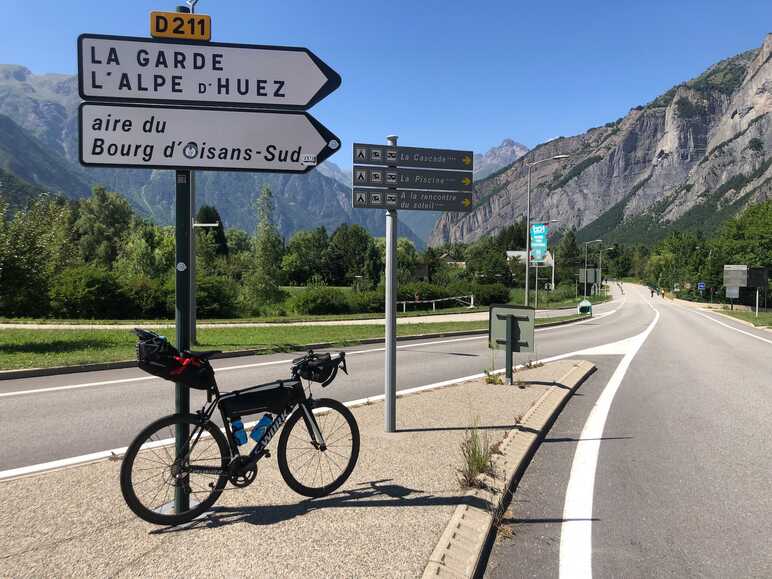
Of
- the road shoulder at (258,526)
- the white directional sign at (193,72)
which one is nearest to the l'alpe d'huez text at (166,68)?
the white directional sign at (193,72)

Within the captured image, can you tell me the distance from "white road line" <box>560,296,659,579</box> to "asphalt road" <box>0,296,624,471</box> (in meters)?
3.41

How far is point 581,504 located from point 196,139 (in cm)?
392

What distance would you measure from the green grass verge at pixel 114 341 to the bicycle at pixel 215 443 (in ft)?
28.9

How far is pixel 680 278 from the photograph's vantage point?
113m

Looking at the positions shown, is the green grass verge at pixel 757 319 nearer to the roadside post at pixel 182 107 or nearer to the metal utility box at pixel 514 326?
the metal utility box at pixel 514 326

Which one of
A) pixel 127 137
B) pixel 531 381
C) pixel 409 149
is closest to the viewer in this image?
pixel 127 137

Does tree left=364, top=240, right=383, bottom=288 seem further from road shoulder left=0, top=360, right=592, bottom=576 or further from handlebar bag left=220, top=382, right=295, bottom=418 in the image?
handlebar bag left=220, top=382, right=295, bottom=418

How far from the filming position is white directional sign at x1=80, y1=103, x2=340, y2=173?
3.73 meters

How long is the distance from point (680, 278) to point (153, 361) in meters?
125

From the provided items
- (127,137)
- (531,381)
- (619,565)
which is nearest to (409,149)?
(127,137)

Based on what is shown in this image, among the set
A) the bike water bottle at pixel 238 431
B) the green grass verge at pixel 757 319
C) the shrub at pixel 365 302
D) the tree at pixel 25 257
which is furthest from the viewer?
the shrub at pixel 365 302

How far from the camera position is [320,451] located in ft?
14.3

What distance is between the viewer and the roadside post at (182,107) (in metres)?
3.70

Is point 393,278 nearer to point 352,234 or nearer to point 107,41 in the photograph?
point 107,41
